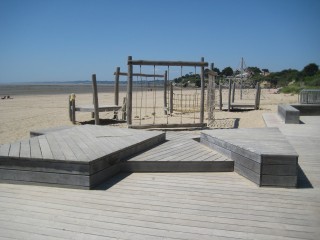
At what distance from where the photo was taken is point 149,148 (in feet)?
19.4

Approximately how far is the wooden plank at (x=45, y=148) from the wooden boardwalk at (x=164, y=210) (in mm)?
440

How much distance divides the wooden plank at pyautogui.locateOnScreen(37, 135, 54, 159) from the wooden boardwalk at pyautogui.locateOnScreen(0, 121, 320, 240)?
0.44m

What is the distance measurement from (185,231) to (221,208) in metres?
0.72

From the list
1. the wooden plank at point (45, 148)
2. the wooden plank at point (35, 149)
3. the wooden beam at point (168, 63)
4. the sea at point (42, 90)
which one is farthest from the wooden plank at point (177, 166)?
the sea at point (42, 90)

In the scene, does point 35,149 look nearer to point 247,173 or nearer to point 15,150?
point 15,150

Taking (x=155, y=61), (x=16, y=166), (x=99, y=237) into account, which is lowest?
(x=99, y=237)

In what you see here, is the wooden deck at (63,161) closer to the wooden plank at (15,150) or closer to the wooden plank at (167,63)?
the wooden plank at (15,150)

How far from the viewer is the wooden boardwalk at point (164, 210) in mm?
3029

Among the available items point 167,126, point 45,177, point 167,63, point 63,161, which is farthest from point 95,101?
point 63,161

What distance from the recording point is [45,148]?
15.4ft

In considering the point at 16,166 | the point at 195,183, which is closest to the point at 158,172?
the point at 195,183

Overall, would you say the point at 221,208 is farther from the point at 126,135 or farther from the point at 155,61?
the point at 155,61

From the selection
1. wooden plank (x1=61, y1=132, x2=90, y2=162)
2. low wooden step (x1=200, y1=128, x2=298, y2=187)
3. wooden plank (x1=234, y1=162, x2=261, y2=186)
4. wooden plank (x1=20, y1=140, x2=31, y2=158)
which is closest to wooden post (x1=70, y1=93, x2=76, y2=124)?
wooden plank (x1=61, y1=132, x2=90, y2=162)

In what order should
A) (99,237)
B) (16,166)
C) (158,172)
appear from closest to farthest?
(99,237) → (16,166) → (158,172)
